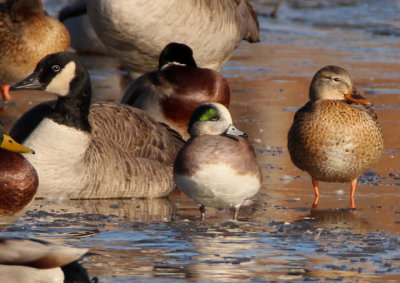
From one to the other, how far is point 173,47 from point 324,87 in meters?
2.08

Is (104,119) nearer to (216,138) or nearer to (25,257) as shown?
(216,138)

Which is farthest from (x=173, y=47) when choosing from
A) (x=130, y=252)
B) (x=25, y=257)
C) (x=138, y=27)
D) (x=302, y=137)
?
(x=25, y=257)

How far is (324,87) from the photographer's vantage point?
8.27 metres

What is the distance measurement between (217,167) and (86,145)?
4.62ft

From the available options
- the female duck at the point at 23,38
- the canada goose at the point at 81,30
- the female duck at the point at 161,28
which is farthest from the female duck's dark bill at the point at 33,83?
the canada goose at the point at 81,30

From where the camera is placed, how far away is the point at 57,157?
761 centimetres

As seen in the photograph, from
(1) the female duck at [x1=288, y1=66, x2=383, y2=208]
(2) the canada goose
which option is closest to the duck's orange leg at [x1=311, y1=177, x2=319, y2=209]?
(1) the female duck at [x1=288, y1=66, x2=383, y2=208]

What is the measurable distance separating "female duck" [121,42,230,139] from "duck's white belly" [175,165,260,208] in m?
2.73

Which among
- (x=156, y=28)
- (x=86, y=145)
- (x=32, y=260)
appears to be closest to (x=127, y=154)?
(x=86, y=145)

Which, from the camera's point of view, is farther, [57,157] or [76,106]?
[76,106]

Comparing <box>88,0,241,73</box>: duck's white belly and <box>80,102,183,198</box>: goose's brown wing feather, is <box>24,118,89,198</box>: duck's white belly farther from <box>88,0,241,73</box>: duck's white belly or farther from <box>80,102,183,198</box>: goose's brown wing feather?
<box>88,0,241,73</box>: duck's white belly

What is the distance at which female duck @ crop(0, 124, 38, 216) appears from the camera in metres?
6.45

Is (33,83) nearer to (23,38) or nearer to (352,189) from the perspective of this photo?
(352,189)

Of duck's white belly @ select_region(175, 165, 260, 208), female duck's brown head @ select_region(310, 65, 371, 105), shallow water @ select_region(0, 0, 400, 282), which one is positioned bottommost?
shallow water @ select_region(0, 0, 400, 282)
